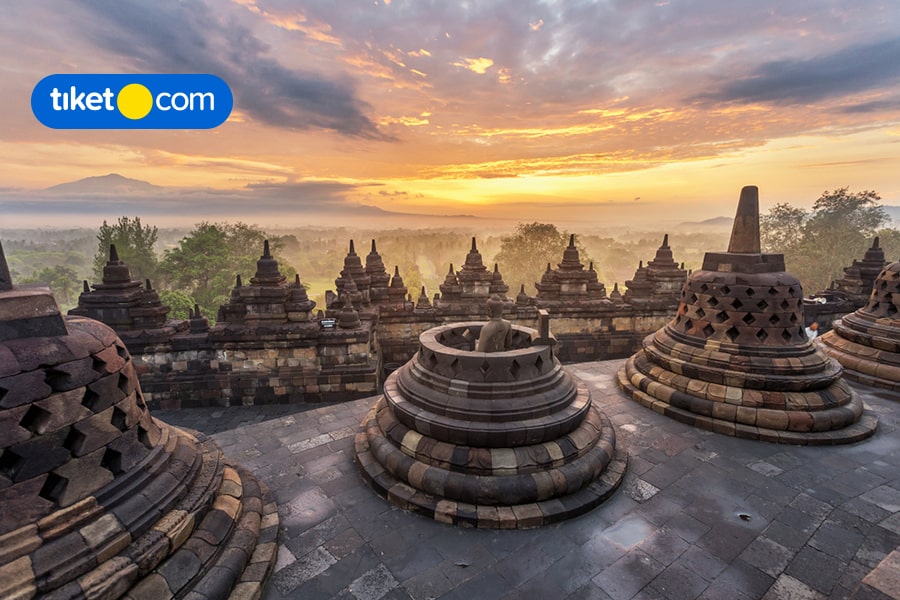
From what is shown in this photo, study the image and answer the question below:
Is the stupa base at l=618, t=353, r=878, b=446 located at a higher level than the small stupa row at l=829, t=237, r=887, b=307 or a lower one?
lower

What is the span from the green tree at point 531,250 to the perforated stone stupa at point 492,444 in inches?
1830

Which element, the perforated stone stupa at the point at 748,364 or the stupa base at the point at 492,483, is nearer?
the stupa base at the point at 492,483

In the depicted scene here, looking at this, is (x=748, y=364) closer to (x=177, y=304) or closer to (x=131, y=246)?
(x=177, y=304)

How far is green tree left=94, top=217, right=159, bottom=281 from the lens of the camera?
1368 inches

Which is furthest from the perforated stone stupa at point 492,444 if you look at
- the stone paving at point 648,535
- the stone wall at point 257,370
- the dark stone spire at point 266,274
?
the dark stone spire at point 266,274

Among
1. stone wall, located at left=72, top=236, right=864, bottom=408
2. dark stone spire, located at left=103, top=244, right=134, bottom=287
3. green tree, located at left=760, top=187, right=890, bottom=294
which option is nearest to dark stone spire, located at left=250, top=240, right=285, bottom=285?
stone wall, located at left=72, top=236, right=864, bottom=408

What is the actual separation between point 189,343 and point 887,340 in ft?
57.5

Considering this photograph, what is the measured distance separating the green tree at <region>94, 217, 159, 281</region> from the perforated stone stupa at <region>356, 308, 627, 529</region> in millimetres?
39831

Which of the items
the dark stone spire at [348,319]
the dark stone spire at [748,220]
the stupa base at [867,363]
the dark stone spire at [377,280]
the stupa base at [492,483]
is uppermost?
the dark stone spire at [748,220]

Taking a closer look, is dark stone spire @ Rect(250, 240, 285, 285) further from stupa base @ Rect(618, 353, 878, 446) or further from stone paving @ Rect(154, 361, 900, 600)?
stupa base @ Rect(618, 353, 878, 446)

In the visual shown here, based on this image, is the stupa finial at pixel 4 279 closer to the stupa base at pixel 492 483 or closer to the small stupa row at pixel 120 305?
the stupa base at pixel 492 483

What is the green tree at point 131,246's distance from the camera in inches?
1368

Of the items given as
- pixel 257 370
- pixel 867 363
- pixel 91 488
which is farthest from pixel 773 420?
pixel 257 370

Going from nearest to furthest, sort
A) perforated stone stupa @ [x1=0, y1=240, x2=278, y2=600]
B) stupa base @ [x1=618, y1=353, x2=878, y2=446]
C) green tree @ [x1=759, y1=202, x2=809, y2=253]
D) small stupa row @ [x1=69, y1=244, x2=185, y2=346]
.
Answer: perforated stone stupa @ [x1=0, y1=240, x2=278, y2=600] < stupa base @ [x1=618, y1=353, x2=878, y2=446] < small stupa row @ [x1=69, y1=244, x2=185, y2=346] < green tree @ [x1=759, y1=202, x2=809, y2=253]
